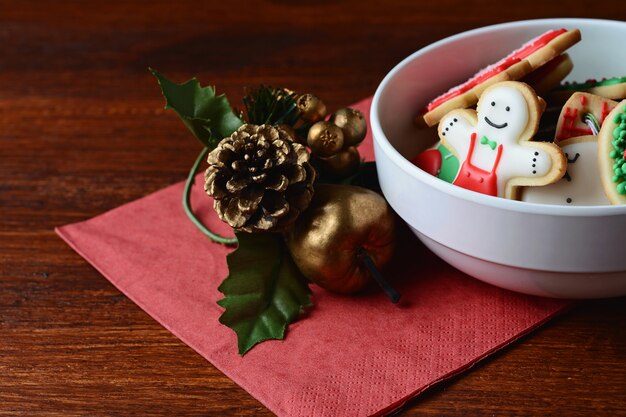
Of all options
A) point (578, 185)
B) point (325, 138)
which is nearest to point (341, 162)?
point (325, 138)

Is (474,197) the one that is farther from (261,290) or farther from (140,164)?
(140,164)

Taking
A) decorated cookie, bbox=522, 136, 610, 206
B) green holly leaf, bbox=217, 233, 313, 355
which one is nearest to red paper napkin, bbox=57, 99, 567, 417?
green holly leaf, bbox=217, 233, 313, 355

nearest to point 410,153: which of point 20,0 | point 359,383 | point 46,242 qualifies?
point 359,383

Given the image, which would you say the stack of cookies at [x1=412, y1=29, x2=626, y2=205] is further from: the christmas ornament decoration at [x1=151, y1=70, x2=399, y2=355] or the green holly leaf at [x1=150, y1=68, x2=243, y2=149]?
the green holly leaf at [x1=150, y1=68, x2=243, y2=149]

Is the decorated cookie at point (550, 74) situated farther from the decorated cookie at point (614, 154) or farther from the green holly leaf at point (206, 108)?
the green holly leaf at point (206, 108)

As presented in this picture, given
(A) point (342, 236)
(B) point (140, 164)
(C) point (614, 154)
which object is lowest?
(B) point (140, 164)

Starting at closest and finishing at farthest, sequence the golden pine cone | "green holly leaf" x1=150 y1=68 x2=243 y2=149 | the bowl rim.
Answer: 1. the bowl rim
2. the golden pine cone
3. "green holly leaf" x1=150 y1=68 x2=243 y2=149
